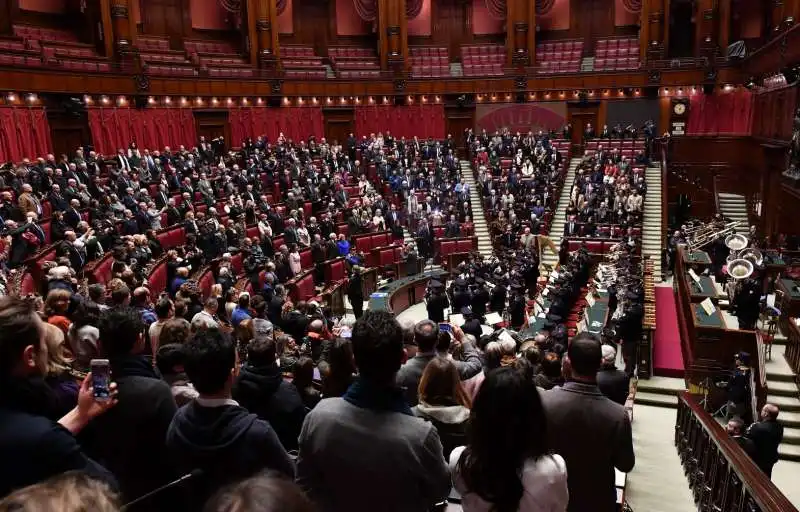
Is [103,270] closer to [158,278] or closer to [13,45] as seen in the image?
[158,278]

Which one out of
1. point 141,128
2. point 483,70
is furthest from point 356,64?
point 141,128

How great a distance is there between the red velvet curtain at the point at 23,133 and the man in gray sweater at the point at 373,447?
16.4m

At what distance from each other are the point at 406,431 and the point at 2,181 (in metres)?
11.1

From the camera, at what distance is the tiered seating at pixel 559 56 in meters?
26.6

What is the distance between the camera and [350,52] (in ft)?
93.8

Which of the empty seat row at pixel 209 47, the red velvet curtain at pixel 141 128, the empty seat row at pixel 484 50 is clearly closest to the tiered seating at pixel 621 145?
the empty seat row at pixel 484 50

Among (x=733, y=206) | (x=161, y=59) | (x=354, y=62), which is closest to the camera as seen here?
(x=733, y=206)

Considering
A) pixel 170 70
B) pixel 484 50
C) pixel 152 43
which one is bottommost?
pixel 170 70

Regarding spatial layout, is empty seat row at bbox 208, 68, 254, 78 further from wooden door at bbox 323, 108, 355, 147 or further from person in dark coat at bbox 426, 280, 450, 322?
person in dark coat at bbox 426, 280, 450, 322

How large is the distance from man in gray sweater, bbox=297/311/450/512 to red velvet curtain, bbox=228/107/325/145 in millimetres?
22221

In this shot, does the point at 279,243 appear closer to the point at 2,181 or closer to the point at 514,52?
the point at 2,181

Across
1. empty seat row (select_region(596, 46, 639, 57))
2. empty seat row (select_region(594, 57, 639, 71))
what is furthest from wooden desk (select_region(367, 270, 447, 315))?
empty seat row (select_region(596, 46, 639, 57))

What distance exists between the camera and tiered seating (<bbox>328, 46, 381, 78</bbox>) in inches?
1033

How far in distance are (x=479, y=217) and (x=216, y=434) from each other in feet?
59.7
